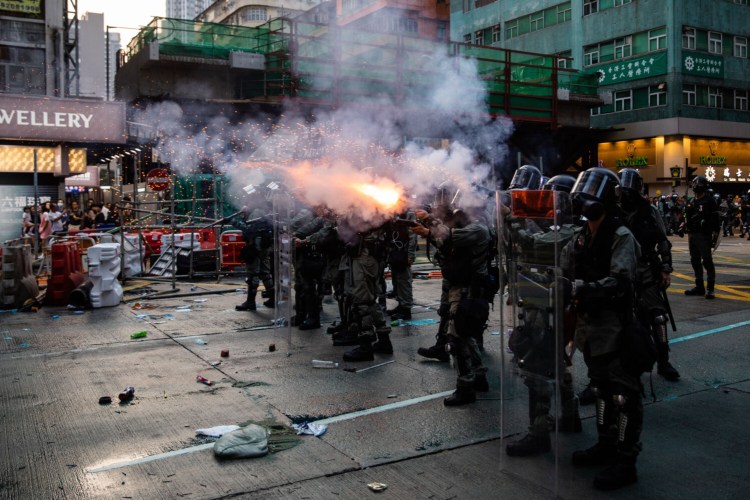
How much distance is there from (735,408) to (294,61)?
15084mm

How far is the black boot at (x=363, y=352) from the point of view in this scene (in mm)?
6844

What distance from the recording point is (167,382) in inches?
241

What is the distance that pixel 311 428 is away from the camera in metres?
4.77

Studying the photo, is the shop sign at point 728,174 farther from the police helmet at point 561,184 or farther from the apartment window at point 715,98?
the police helmet at point 561,184

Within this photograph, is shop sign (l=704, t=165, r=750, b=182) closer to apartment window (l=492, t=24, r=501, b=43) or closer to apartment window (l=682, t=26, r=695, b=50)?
apartment window (l=682, t=26, r=695, b=50)

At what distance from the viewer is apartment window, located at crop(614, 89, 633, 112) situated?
1612 inches

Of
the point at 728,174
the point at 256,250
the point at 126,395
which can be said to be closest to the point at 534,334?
the point at 126,395

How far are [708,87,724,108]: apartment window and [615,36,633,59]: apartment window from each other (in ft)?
18.7

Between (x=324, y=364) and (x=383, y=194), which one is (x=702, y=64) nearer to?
(x=383, y=194)

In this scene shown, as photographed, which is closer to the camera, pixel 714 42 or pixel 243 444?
pixel 243 444

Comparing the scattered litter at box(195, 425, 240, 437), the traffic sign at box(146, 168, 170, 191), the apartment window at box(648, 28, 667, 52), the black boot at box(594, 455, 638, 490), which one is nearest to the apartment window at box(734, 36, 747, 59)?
the apartment window at box(648, 28, 667, 52)

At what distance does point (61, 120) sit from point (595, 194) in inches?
784

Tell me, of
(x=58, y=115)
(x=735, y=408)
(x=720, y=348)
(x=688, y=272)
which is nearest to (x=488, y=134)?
(x=688, y=272)

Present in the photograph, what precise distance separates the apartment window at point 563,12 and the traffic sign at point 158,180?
35.3 metres
